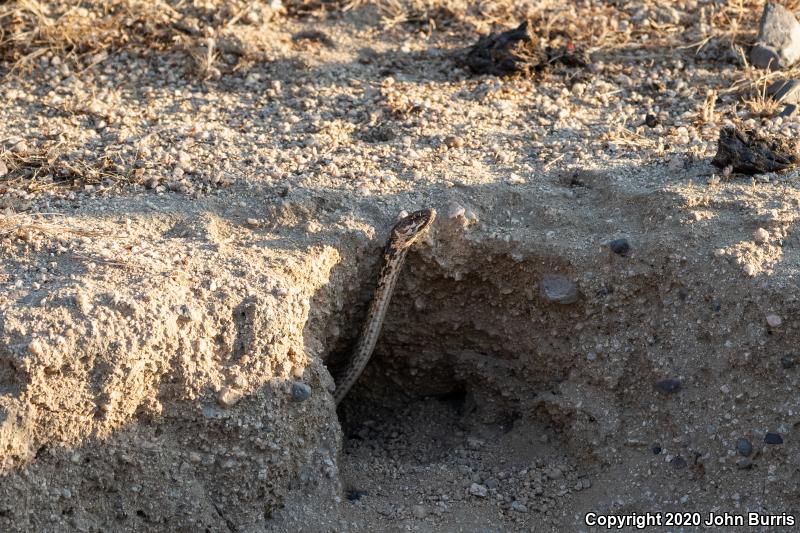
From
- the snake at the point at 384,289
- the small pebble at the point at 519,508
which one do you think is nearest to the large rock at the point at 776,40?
the snake at the point at 384,289

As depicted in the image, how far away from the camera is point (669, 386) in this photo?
4277mm

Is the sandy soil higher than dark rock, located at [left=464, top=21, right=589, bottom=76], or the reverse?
dark rock, located at [left=464, top=21, right=589, bottom=76]

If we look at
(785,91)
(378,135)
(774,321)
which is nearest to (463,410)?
(378,135)

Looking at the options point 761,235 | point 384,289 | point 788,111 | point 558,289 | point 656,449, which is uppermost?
point 788,111

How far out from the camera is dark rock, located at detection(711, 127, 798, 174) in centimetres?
484

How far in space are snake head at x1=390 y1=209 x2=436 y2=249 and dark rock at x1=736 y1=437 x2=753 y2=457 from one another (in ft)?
5.41

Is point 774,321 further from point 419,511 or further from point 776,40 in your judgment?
point 776,40

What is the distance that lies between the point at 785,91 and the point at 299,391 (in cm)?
332

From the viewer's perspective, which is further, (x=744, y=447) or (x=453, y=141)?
(x=453, y=141)

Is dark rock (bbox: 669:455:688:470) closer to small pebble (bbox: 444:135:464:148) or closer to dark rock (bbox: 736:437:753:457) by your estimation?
dark rock (bbox: 736:437:753:457)

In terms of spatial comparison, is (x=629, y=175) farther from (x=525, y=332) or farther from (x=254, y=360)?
(x=254, y=360)

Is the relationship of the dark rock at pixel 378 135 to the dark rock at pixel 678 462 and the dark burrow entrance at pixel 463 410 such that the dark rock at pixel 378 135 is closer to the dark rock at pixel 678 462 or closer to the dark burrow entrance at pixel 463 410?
the dark burrow entrance at pixel 463 410

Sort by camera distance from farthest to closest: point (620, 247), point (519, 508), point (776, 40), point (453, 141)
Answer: point (776, 40) → point (453, 141) → point (620, 247) → point (519, 508)

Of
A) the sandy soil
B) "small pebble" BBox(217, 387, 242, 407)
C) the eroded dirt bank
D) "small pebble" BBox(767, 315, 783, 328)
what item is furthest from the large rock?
"small pebble" BBox(217, 387, 242, 407)
